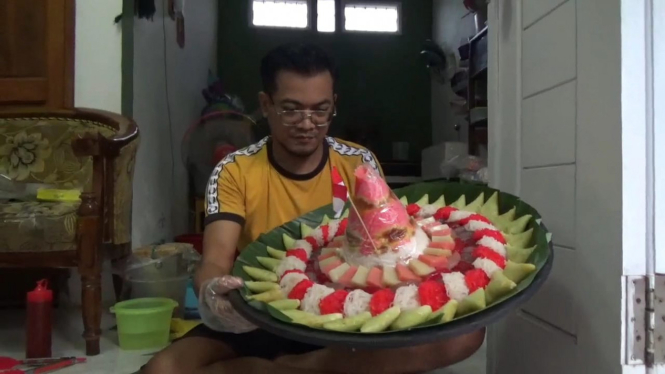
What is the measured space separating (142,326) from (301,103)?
107 centimetres

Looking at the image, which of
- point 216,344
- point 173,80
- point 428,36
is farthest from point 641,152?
point 428,36

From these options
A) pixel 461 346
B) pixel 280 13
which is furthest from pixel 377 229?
pixel 280 13

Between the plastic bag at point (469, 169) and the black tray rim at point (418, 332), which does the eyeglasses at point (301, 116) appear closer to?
the black tray rim at point (418, 332)

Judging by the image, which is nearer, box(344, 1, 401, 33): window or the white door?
the white door

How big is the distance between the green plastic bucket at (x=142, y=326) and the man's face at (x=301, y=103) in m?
0.92

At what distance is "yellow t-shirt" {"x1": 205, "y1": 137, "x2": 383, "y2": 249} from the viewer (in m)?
1.45

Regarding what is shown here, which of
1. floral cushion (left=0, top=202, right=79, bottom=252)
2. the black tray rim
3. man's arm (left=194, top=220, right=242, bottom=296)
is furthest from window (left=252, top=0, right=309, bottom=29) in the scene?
the black tray rim

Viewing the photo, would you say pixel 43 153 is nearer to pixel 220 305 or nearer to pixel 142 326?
pixel 142 326

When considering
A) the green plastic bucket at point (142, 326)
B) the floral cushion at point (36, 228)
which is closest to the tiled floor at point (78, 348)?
the green plastic bucket at point (142, 326)

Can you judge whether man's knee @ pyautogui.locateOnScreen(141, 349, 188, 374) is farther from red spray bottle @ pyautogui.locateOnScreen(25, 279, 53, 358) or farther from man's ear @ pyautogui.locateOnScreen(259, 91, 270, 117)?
red spray bottle @ pyautogui.locateOnScreen(25, 279, 53, 358)

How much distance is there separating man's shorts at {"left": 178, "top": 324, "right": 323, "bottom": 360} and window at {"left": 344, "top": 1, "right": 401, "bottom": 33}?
5.54 m

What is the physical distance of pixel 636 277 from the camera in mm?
951

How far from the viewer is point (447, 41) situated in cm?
572

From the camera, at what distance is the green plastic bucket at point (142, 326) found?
1.95 meters
